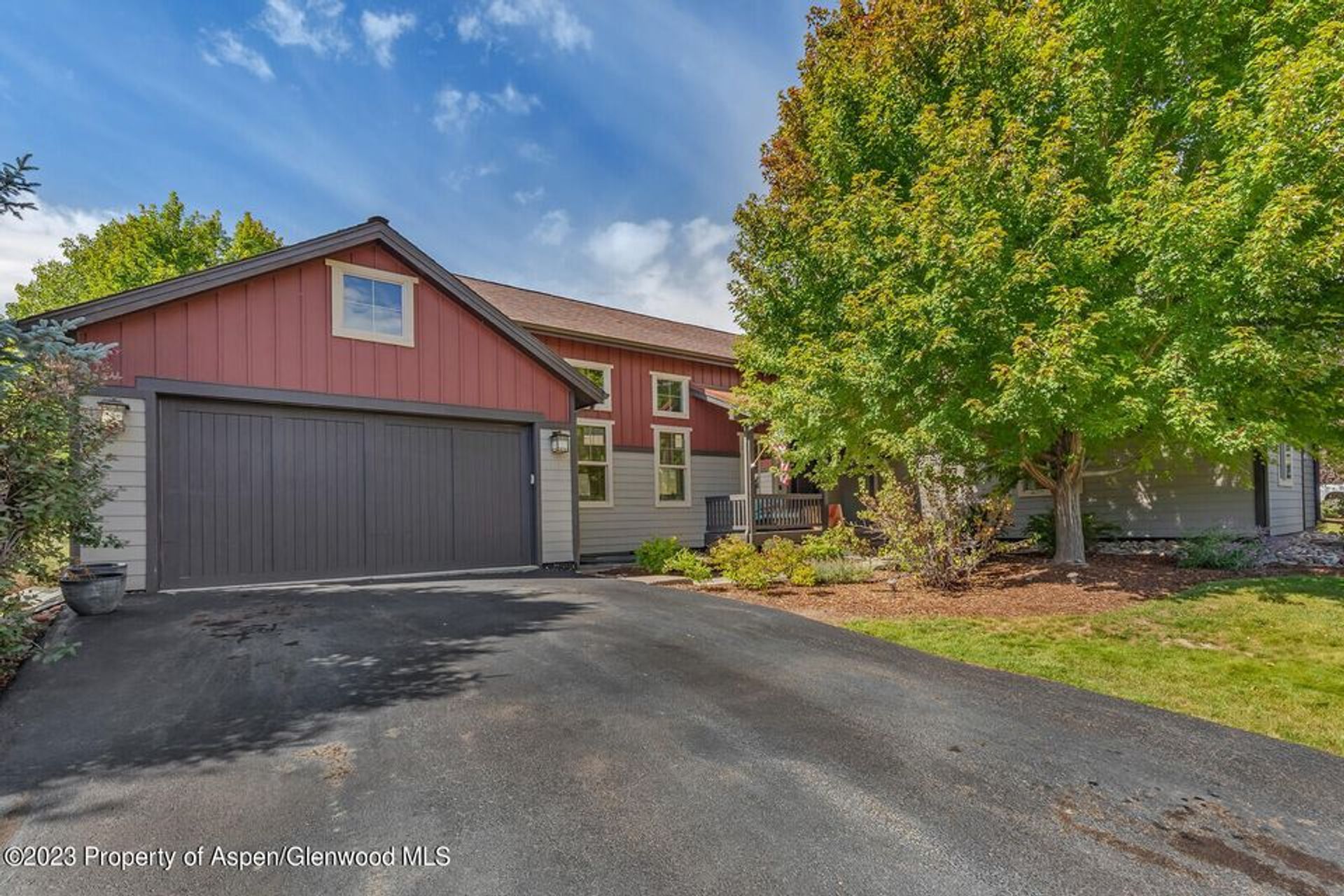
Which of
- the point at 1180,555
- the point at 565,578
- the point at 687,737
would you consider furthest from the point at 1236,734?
the point at 1180,555

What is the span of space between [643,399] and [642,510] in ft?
8.36

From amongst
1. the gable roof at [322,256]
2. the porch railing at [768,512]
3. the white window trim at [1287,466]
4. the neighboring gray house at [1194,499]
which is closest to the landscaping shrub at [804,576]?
the porch railing at [768,512]

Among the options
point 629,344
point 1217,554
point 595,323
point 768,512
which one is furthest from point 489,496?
point 1217,554

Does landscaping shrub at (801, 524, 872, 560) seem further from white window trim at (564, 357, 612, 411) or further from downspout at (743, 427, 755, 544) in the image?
white window trim at (564, 357, 612, 411)

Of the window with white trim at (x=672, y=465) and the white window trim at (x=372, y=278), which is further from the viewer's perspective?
the window with white trim at (x=672, y=465)

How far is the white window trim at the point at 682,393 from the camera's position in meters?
14.4

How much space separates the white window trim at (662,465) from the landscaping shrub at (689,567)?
3.85 metres

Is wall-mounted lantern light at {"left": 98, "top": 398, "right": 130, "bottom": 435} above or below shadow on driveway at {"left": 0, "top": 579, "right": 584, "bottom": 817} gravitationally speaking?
above

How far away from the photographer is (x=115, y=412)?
21.9 ft

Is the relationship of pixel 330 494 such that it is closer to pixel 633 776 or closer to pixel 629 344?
pixel 633 776

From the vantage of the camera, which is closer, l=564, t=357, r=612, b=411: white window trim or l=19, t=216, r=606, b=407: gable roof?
l=19, t=216, r=606, b=407: gable roof

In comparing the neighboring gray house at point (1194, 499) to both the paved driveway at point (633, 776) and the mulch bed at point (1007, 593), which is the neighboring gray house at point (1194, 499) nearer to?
the mulch bed at point (1007, 593)

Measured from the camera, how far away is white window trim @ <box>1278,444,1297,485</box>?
41.4ft

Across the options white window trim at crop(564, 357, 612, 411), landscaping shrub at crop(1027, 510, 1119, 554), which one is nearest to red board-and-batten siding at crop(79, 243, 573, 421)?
white window trim at crop(564, 357, 612, 411)
